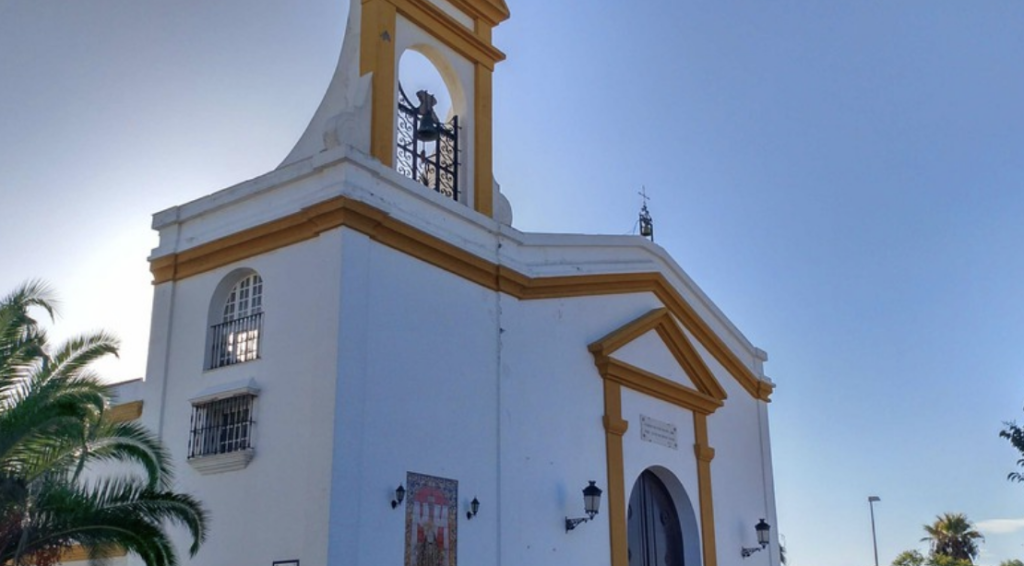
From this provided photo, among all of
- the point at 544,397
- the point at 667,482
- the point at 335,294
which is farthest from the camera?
the point at 667,482

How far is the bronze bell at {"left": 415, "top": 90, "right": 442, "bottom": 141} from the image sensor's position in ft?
51.2

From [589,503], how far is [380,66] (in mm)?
6304

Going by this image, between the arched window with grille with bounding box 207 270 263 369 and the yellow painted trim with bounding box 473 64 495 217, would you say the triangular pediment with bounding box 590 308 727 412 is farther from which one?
the arched window with grille with bounding box 207 270 263 369

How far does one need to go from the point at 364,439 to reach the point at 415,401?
3.44 feet

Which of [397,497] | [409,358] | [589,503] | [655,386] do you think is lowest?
[397,497]

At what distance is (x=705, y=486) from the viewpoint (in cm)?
1891

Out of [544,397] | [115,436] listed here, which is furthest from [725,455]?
[115,436]

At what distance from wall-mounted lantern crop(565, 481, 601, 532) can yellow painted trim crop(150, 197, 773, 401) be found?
8.95 feet

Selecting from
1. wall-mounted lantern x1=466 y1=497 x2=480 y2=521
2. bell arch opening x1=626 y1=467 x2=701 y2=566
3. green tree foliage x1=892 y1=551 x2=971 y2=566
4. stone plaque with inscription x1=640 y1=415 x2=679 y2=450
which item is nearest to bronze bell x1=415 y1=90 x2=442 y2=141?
wall-mounted lantern x1=466 y1=497 x2=480 y2=521

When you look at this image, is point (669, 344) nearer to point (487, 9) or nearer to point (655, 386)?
point (655, 386)

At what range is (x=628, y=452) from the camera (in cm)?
1723

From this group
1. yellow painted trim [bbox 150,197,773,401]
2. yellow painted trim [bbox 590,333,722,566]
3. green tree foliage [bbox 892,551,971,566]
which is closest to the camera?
yellow painted trim [bbox 150,197,773,401]

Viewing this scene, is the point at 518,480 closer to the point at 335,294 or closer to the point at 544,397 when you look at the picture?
the point at 544,397

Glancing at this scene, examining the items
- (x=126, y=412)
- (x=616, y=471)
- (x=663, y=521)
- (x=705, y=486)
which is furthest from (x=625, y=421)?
(x=126, y=412)
